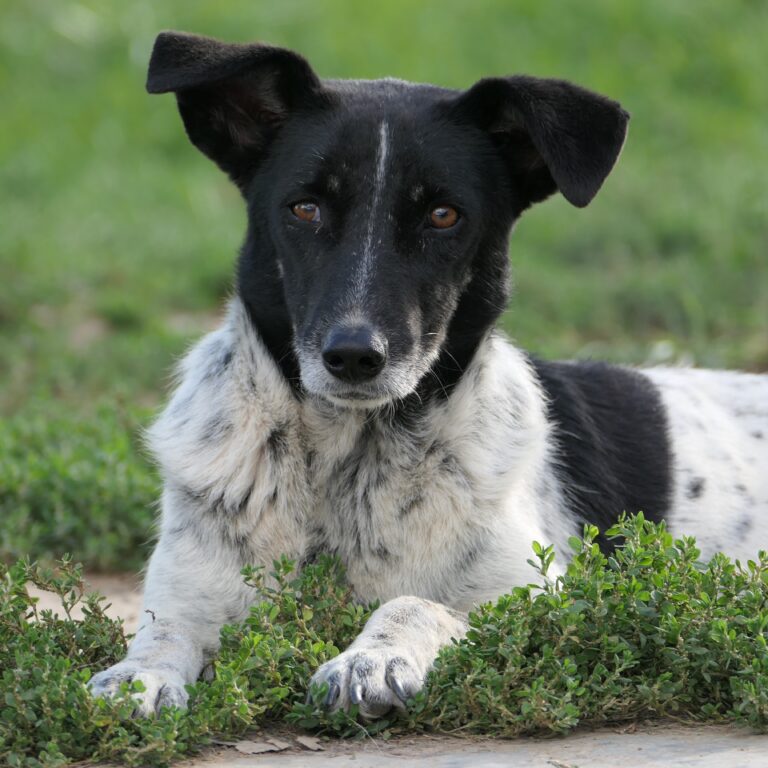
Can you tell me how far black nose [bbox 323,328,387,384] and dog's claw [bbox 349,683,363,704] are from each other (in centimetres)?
84

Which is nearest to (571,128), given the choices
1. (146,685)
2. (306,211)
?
(306,211)

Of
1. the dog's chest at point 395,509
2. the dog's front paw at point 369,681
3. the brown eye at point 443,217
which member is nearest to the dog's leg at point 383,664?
the dog's front paw at point 369,681

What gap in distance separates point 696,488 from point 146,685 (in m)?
2.29

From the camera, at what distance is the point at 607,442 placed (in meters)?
4.79

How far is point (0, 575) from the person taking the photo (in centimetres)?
381

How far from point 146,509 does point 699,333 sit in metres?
4.12

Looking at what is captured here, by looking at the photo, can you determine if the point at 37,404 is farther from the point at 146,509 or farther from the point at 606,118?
the point at 606,118

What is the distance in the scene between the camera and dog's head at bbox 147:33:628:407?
12.2 ft

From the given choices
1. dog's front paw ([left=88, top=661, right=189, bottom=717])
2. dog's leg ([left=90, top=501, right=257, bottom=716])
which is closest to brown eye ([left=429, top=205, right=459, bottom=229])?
dog's leg ([left=90, top=501, right=257, bottom=716])

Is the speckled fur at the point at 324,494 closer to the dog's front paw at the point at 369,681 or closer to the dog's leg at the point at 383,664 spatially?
the dog's leg at the point at 383,664

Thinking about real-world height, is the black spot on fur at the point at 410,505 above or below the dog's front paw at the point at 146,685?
above

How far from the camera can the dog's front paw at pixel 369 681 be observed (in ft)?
10.7

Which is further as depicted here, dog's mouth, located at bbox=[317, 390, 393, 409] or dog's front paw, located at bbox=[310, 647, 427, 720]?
dog's mouth, located at bbox=[317, 390, 393, 409]

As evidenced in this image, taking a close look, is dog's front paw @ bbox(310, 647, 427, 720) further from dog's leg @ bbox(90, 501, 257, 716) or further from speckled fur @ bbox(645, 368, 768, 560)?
speckled fur @ bbox(645, 368, 768, 560)
